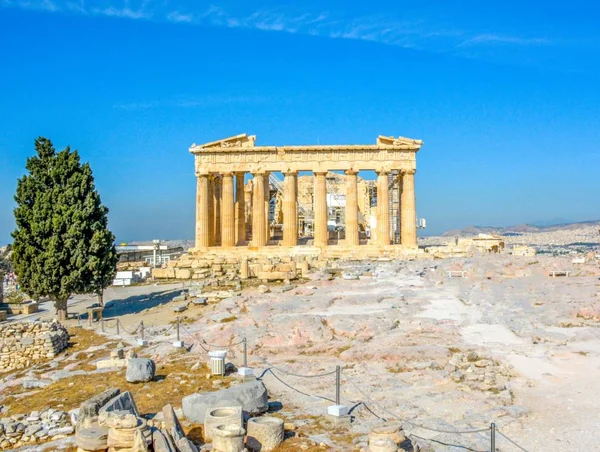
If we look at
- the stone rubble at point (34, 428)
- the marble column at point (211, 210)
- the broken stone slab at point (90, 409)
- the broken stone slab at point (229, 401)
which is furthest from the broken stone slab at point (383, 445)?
the marble column at point (211, 210)

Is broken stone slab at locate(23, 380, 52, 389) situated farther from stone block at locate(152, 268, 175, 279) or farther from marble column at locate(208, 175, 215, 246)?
marble column at locate(208, 175, 215, 246)

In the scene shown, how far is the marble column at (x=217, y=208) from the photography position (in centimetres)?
4594

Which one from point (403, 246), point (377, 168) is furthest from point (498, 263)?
point (377, 168)

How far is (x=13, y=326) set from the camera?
19.9 metres

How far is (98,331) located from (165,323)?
2553mm

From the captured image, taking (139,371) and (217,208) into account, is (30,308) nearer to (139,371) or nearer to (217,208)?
(139,371)

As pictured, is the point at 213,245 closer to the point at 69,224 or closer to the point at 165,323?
the point at 69,224

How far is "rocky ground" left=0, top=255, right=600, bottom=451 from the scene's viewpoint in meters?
10.5

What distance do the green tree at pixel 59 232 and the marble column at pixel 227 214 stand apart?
16.2 meters

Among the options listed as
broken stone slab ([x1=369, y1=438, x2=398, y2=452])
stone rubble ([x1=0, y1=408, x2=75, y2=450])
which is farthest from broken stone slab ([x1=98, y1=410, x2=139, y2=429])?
broken stone slab ([x1=369, y1=438, x2=398, y2=452])

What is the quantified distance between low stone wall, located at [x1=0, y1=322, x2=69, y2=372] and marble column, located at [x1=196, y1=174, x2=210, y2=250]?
77.7ft

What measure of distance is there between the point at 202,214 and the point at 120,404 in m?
33.7

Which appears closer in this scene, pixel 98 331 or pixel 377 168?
pixel 98 331

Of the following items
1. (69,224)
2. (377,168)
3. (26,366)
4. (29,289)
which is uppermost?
(377,168)
